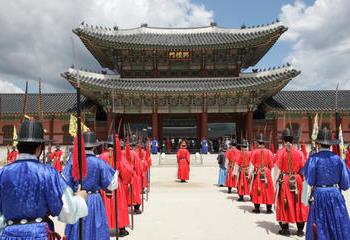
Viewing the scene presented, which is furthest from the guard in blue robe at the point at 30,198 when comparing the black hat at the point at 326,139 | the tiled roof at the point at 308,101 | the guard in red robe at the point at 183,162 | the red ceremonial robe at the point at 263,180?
the tiled roof at the point at 308,101

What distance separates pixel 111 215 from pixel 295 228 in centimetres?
364

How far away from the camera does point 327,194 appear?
16.6 feet

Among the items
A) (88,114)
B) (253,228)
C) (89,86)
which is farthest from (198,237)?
(88,114)

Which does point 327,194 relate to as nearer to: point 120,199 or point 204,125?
point 120,199

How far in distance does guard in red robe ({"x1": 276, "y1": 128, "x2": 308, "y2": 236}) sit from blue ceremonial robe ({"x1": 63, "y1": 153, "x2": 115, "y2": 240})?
3.39 metres

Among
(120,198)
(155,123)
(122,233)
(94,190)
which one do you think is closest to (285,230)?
(122,233)

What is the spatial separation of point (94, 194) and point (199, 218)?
387 centimetres

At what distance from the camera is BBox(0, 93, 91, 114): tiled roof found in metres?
25.5

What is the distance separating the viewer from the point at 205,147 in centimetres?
2384

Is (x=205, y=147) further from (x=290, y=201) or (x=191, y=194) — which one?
(x=290, y=201)

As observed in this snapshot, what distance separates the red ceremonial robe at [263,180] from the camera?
848cm

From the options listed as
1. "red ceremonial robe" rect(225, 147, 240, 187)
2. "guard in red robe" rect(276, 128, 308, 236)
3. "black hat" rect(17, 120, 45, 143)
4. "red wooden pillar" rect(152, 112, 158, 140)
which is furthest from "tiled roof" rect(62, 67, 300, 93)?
"black hat" rect(17, 120, 45, 143)

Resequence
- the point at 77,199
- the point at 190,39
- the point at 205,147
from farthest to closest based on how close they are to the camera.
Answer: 1. the point at 190,39
2. the point at 205,147
3. the point at 77,199

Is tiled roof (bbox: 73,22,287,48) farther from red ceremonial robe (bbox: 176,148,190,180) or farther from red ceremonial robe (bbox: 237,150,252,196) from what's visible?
red ceremonial robe (bbox: 237,150,252,196)
